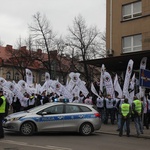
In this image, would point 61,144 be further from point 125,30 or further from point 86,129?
point 125,30

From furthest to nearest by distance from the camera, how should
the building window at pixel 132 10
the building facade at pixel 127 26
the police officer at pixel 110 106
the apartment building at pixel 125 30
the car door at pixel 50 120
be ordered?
the building window at pixel 132 10 → the building facade at pixel 127 26 → the apartment building at pixel 125 30 → the police officer at pixel 110 106 → the car door at pixel 50 120

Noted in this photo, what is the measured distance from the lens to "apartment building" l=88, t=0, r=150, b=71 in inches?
996

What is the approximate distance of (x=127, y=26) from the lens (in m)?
26.5

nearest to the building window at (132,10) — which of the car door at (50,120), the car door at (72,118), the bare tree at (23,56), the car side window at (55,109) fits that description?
the car door at (72,118)

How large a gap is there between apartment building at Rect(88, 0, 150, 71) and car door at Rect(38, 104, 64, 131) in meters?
10.1

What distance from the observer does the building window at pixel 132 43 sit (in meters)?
25.9

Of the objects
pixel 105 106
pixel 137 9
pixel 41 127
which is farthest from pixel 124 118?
pixel 137 9

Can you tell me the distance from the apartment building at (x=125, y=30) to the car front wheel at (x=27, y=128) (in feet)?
35.7

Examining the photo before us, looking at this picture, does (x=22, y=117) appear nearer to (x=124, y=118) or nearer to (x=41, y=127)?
(x=41, y=127)

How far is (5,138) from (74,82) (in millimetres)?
10429

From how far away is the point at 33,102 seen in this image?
73.7ft

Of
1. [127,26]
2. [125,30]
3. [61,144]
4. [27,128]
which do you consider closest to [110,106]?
[27,128]

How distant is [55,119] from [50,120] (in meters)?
0.22

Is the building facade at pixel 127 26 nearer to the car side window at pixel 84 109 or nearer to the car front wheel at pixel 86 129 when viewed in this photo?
the car side window at pixel 84 109
